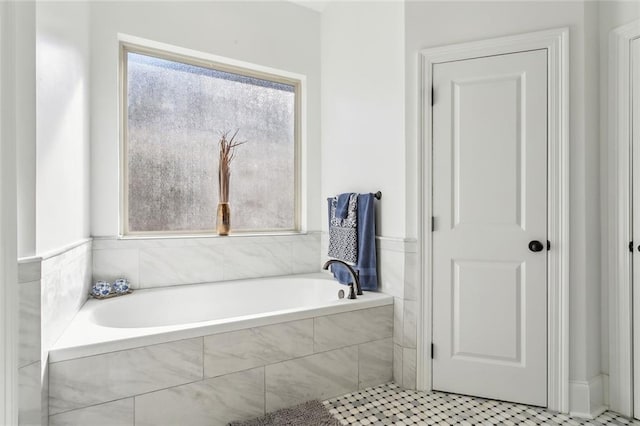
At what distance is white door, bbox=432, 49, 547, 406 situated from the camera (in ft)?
6.52

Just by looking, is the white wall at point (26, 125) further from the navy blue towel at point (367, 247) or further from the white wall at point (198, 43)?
the navy blue towel at point (367, 247)

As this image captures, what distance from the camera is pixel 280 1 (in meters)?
2.95

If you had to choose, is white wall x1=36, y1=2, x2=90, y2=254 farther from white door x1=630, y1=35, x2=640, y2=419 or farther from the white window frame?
white door x1=630, y1=35, x2=640, y2=419

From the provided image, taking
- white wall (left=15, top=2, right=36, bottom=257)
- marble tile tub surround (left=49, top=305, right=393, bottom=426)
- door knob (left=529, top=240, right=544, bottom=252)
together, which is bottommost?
marble tile tub surround (left=49, top=305, right=393, bottom=426)

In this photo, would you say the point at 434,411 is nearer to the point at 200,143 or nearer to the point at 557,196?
the point at 557,196

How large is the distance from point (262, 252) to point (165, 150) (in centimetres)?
103

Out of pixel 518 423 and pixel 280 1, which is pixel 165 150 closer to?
pixel 280 1

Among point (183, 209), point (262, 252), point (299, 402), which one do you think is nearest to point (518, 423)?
point (299, 402)

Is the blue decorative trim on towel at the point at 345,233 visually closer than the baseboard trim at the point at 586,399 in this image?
No

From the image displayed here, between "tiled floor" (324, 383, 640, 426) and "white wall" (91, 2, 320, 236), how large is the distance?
4.76ft

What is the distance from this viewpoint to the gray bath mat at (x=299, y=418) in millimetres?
1795

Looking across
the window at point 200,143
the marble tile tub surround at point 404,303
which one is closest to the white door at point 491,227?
the marble tile tub surround at point 404,303

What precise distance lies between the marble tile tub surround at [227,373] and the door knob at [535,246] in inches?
34.6

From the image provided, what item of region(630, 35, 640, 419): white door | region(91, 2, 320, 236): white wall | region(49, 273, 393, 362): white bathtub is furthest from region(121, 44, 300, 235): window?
region(630, 35, 640, 419): white door
